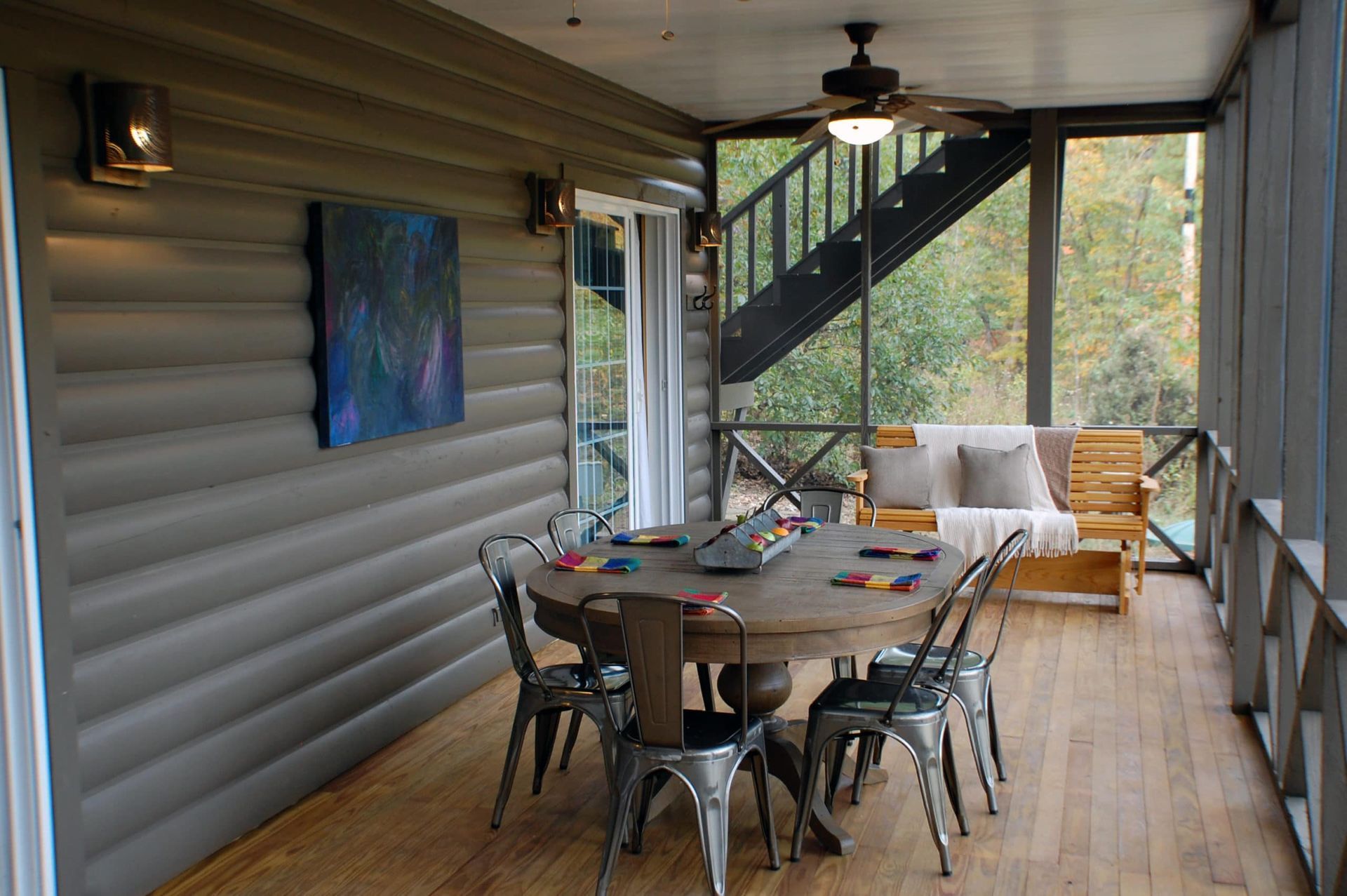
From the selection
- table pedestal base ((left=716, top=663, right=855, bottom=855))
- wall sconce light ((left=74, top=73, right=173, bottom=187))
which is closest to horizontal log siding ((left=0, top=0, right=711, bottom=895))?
wall sconce light ((left=74, top=73, right=173, bottom=187))

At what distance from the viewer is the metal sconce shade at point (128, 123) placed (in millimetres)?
2963

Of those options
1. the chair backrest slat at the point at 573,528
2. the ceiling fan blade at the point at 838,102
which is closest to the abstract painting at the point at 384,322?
the chair backrest slat at the point at 573,528

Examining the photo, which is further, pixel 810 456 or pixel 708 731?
pixel 810 456

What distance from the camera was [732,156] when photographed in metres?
8.59

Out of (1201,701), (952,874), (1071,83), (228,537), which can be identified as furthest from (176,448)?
(1071,83)

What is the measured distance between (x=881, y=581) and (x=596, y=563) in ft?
3.02

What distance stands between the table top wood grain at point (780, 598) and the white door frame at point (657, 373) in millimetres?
2891

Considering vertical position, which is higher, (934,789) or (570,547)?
(570,547)

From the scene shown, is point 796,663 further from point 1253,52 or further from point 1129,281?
point 1129,281

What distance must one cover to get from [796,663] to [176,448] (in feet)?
9.92

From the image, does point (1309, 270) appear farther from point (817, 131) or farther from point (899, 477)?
point (899, 477)

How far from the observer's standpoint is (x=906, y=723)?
3.31 m

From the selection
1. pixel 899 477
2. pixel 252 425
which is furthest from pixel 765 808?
pixel 899 477

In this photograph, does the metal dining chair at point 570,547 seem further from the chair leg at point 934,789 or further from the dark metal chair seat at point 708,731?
the chair leg at point 934,789
